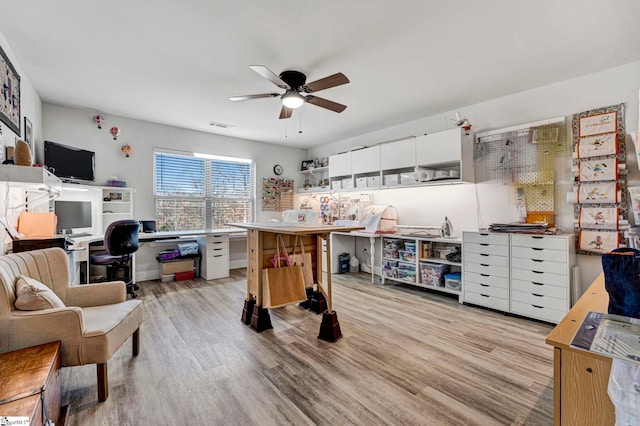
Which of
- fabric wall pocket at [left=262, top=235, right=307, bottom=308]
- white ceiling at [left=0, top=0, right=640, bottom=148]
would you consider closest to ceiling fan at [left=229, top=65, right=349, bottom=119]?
white ceiling at [left=0, top=0, right=640, bottom=148]

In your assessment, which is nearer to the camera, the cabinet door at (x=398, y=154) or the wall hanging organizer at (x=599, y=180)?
the wall hanging organizer at (x=599, y=180)

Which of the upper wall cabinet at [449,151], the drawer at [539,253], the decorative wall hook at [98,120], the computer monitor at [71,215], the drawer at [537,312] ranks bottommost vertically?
the drawer at [537,312]

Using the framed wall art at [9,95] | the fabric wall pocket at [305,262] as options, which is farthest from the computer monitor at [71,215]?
the fabric wall pocket at [305,262]

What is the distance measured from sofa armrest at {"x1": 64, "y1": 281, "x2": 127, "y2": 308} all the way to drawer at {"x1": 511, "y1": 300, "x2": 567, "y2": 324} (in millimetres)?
3841

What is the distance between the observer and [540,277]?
116 inches

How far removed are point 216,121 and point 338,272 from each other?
3326 millimetres

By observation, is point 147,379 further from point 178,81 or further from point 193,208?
point 193,208

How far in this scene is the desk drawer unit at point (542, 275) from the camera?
9.20ft

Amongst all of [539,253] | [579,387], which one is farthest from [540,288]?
[579,387]

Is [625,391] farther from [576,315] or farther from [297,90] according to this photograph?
[297,90]

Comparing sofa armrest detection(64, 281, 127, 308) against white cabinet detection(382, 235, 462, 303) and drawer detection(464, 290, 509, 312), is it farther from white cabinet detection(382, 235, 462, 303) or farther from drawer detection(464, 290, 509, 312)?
drawer detection(464, 290, 509, 312)

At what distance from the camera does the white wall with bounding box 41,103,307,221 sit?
4016mm

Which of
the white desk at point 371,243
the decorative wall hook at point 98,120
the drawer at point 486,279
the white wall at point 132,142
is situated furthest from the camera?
the white desk at point 371,243

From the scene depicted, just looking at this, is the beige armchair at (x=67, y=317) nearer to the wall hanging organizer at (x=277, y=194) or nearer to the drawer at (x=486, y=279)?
the drawer at (x=486, y=279)
